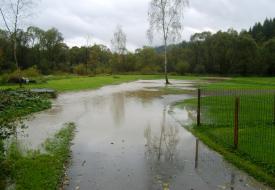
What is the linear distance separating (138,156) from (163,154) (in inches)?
26.7

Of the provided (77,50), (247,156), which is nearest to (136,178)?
(247,156)

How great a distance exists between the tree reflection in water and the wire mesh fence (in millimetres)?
1346

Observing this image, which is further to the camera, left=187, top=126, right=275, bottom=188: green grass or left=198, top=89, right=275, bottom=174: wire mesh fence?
left=198, top=89, right=275, bottom=174: wire mesh fence

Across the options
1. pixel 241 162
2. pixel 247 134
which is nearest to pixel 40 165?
pixel 241 162

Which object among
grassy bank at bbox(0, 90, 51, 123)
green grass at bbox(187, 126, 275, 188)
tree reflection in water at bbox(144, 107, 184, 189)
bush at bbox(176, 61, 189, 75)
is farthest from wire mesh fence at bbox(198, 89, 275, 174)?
bush at bbox(176, 61, 189, 75)

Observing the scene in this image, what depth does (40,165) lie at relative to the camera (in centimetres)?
696

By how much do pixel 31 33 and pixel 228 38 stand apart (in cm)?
5010

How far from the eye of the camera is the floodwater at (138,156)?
6094 mm

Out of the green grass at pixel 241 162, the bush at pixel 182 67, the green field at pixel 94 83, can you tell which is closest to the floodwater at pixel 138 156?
the green grass at pixel 241 162

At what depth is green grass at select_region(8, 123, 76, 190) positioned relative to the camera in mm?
5910

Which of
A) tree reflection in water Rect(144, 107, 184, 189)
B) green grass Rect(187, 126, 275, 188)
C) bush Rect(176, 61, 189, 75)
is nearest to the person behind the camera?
green grass Rect(187, 126, 275, 188)

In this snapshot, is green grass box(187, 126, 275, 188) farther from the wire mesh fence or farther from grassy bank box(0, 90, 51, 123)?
grassy bank box(0, 90, 51, 123)

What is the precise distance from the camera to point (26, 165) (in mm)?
6934

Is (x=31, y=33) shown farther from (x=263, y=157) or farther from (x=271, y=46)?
(x=263, y=157)
